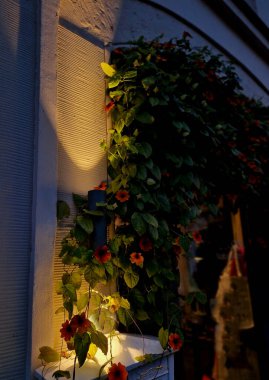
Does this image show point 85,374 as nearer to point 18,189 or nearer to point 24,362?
point 24,362

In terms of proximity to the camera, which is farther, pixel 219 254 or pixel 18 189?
pixel 219 254

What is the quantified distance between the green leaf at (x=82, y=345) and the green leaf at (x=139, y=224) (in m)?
0.64

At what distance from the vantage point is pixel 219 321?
4109 millimetres

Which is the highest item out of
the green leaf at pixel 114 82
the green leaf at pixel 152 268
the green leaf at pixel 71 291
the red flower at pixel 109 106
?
the green leaf at pixel 114 82

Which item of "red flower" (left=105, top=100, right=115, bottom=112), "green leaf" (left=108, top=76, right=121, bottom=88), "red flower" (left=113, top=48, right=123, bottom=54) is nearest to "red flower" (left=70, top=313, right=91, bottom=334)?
"red flower" (left=105, top=100, right=115, bottom=112)

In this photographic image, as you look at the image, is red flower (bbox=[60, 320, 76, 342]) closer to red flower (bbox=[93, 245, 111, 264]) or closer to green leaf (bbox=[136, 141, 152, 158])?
red flower (bbox=[93, 245, 111, 264])

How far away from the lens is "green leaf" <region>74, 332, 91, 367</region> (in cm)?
137

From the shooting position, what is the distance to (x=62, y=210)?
1794 millimetres

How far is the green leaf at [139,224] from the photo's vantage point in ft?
5.82

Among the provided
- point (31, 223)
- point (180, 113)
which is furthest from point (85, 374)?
point (180, 113)

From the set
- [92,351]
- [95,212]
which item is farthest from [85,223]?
[92,351]

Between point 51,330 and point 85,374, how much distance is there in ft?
1.03

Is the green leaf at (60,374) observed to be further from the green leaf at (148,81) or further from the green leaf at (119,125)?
the green leaf at (148,81)

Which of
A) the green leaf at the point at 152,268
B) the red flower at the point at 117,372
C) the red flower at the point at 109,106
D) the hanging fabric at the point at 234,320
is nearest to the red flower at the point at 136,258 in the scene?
the green leaf at the point at 152,268
